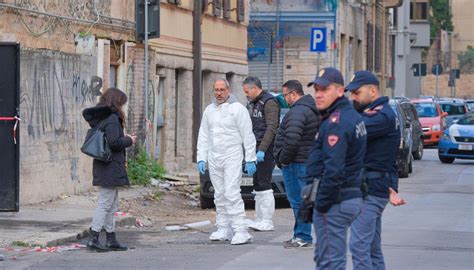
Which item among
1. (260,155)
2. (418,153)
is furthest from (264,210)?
(418,153)

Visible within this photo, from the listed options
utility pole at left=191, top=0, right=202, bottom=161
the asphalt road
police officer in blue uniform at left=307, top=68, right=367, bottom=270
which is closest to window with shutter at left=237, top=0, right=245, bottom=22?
utility pole at left=191, top=0, right=202, bottom=161

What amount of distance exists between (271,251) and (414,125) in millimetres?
18833

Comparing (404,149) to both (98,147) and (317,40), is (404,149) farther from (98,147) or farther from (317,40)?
(98,147)

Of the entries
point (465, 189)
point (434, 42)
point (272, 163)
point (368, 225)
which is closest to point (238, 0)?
point (465, 189)

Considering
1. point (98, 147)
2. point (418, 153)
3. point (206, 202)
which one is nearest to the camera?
point (98, 147)

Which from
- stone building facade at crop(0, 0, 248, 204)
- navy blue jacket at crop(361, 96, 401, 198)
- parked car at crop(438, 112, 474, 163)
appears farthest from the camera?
parked car at crop(438, 112, 474, 163)

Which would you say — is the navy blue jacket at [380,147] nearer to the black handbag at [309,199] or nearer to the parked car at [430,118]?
the black handbag at [309,199]

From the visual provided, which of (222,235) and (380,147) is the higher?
(380,147)

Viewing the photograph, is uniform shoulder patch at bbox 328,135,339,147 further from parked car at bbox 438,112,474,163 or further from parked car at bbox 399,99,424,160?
parked car at bbox 438,112,474,163

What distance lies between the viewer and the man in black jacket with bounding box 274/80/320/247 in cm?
1325

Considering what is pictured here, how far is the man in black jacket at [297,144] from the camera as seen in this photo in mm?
13250

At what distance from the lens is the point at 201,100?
27.5 m

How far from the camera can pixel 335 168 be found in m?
8.56

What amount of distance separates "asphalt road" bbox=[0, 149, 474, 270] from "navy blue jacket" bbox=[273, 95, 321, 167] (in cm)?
104
